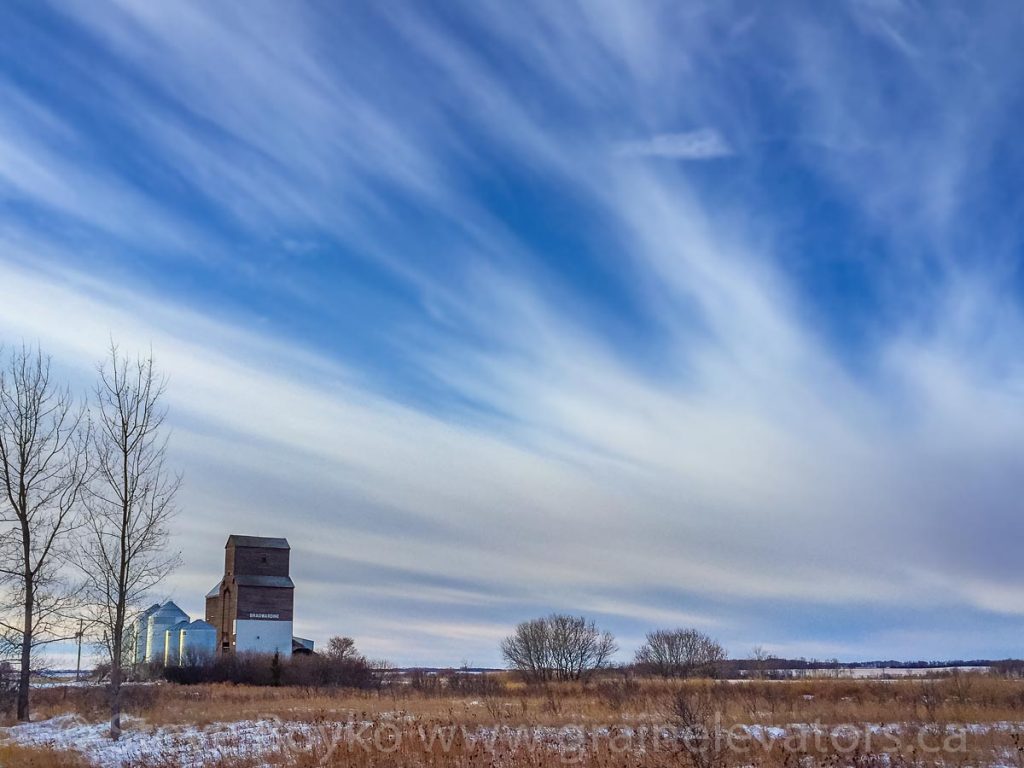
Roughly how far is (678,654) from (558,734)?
6084cm

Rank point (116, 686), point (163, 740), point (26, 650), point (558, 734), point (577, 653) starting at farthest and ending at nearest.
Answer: point (577, 653)
point (26, 650)
point (116, 686)
point (163, 740)
point (558, 734)

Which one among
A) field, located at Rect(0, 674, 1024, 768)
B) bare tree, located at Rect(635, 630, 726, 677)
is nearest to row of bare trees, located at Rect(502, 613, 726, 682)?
bare tree, located at Rect(635, 630, 726, 677)

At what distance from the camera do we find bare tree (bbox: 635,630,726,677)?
73188 mm

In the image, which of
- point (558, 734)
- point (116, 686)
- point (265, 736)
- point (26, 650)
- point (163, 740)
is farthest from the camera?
point (26, 650)

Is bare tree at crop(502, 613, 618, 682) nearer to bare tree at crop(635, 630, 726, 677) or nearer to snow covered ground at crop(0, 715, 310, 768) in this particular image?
bare tree at crop(635, 630, 726, 677)

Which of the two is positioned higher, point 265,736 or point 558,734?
point 558,734

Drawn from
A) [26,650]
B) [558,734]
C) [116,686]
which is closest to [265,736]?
[116,686]

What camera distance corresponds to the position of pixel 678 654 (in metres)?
76.8

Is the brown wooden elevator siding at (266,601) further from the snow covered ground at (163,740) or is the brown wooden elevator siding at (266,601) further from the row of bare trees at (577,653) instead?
the snow covered ground at (163,740)

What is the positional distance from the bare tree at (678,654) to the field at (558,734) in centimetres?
4187

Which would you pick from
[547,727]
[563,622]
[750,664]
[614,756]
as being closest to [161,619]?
[563,622]

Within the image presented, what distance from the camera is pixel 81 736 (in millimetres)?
23578

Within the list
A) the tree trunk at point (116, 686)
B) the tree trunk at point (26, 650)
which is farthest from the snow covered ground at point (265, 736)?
the tree trunk at point (26, 650)

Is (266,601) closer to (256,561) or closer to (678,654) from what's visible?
(256,561)
